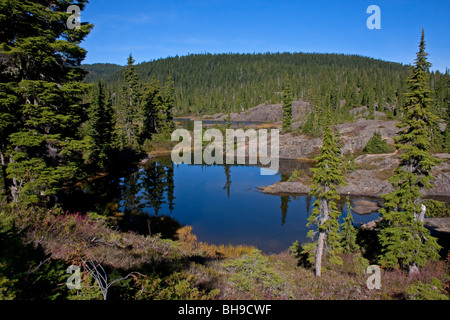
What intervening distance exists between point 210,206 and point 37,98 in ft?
74.0

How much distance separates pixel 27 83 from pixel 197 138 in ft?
200

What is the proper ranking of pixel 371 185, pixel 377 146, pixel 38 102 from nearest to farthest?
pixel 38 102
pixel 371 185
pixel 377 146

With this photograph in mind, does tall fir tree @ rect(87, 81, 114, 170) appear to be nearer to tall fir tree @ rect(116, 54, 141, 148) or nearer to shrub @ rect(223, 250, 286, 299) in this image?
tall fir tree @ rect(116, 54, 141, 148)

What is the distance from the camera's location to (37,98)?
13.1m

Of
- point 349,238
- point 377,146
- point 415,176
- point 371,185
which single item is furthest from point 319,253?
point 377,146

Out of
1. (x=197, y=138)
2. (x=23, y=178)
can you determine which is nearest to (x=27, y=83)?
(x=23, y=178)

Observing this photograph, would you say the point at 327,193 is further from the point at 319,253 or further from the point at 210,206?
the point at 210,206

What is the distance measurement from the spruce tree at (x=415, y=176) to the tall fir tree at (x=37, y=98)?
17.7 metres

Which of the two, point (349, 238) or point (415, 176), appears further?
point (349, 238)

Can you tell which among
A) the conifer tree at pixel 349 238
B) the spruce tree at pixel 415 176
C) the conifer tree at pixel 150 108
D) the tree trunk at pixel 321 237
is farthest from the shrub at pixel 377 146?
the conifer tree at pixel 150 108

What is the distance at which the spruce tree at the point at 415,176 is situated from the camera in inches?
582

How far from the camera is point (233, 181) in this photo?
4381 cm

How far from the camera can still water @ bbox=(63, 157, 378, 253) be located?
997 inches

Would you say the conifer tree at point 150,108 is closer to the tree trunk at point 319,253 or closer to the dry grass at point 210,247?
the dry grass at point 210,247
